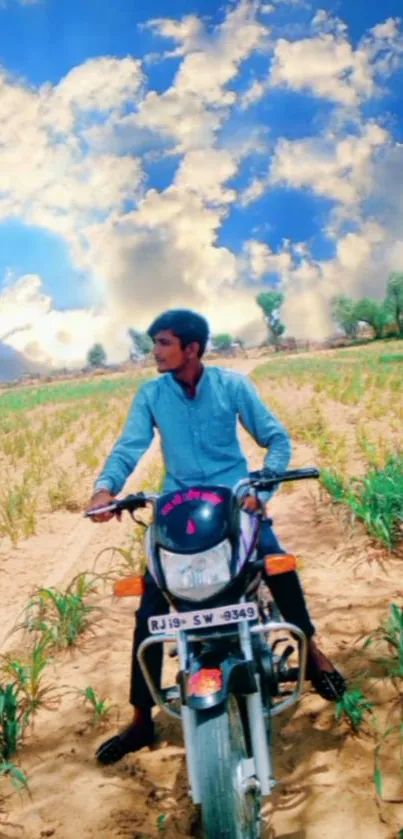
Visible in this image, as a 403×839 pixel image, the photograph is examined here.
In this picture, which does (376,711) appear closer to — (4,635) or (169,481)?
(169,481)

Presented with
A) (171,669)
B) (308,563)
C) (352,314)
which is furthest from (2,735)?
(352,314)

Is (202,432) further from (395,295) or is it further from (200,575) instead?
(395,295)

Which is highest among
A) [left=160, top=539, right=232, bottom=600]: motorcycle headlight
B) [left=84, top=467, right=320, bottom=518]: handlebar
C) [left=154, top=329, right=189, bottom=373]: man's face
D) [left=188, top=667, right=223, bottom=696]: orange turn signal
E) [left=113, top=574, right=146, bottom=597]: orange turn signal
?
[left=154, top=329, right=189, bottom=373]: man's face

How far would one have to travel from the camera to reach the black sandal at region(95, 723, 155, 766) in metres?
2.91

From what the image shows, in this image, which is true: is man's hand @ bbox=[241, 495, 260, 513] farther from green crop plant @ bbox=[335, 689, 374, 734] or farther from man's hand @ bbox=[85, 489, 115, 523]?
green crop plant @ bbox=[335, 689, 374, 734]

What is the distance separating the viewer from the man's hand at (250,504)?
235cm

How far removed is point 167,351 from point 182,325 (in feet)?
0.41

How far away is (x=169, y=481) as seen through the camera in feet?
9.76

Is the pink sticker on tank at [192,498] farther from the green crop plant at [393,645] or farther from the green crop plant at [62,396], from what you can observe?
the green crop plant at [62,396]

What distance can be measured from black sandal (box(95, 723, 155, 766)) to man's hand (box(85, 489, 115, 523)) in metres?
0.96

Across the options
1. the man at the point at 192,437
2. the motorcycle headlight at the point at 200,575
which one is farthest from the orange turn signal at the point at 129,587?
the man at the point at 192,437

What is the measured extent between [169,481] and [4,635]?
212cm

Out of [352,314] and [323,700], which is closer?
[323,700]

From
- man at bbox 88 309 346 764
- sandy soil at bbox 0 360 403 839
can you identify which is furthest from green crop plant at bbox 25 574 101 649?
man at bbox 88 309 346 764
